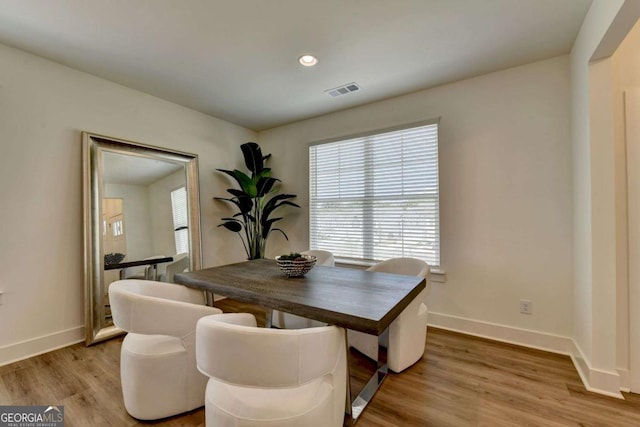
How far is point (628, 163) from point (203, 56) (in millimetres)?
3396

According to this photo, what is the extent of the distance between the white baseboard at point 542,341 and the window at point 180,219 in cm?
310

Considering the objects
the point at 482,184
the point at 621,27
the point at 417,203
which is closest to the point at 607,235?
the point at 482,184

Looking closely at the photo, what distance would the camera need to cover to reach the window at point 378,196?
2.95 meters

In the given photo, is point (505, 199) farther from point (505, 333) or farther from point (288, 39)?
point (288, 39)

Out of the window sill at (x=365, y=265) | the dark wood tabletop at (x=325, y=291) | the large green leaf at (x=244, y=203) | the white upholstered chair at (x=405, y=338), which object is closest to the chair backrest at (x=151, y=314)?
the dark wood tabletop at (x=325, y=291)

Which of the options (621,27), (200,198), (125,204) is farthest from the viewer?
(200,198)

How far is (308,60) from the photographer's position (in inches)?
95.7

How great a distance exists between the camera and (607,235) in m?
1.78

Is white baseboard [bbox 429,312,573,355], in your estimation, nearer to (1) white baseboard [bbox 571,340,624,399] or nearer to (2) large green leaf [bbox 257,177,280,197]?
(1) white baseboard [bbox 571,340,624,399]

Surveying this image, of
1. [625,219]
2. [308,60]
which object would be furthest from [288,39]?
[625,219]

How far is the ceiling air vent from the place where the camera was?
2.89 m

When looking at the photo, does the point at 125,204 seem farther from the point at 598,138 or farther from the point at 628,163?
the point at 628,163

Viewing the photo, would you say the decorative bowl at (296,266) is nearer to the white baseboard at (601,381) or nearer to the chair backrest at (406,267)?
the chair backrest at (406,267)

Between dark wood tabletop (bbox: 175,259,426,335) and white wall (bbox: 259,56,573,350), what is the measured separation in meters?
1.14
